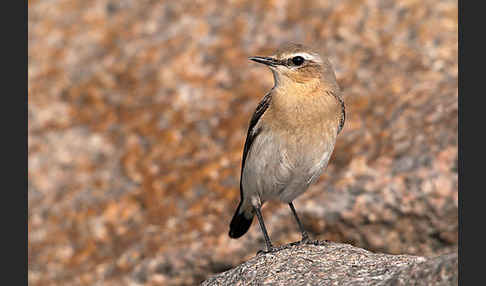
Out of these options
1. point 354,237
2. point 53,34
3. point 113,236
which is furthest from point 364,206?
point 53,34

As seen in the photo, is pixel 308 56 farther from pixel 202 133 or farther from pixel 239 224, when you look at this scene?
pixel 202 133

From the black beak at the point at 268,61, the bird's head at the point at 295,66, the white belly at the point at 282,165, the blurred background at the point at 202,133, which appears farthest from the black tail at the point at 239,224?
the black beak at the point at 268,61

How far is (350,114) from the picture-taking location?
13312 mm

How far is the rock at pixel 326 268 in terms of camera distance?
20.8 feet

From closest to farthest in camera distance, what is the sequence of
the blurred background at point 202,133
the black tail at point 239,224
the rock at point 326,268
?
the rock at point 326,268 → the black tail at point 239,224 → the blurred background at point 202,133

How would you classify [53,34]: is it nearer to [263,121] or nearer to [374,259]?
[263,121]

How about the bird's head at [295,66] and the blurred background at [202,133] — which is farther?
the blurred background at [202,133]

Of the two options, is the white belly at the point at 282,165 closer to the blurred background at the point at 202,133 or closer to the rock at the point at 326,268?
the rock at the point at 326,268

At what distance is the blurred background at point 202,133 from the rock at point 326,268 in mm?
3106

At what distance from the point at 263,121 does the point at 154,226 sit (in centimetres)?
441

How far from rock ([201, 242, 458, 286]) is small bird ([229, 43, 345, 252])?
76 centimetres

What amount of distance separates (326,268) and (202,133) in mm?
6724

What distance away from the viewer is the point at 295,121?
8.78m

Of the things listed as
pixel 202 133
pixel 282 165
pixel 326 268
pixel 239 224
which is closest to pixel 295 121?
pixel 282 165
